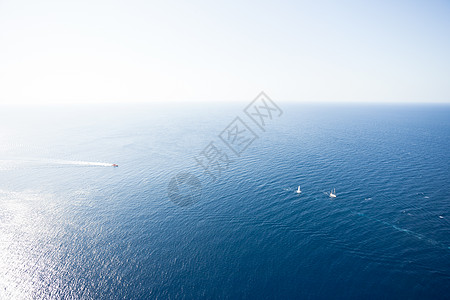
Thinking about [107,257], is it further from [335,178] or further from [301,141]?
[301,141]

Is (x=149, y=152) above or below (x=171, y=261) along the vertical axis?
above

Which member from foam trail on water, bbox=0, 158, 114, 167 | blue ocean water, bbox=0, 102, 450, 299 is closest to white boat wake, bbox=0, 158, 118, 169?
foam trail on water, bbox=0, 158, 114, 167

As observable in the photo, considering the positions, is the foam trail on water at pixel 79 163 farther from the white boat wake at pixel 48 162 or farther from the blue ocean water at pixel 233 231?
the blue ocean water at pixel 233 231

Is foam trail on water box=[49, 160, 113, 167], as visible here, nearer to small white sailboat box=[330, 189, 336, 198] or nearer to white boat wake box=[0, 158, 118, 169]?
white boat wake box=[0, 158, 118, 169]

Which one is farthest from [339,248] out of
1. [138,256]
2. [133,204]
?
[133,204]

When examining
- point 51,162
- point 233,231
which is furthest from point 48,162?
point 233,231

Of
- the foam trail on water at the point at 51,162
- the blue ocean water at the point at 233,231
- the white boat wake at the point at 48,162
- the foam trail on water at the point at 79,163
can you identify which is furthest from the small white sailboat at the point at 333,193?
the foam trail on water at the point at 79,163

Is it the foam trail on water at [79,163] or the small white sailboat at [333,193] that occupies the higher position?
the small white sailboat at [333,193]

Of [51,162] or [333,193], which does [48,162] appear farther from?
[333,193]
